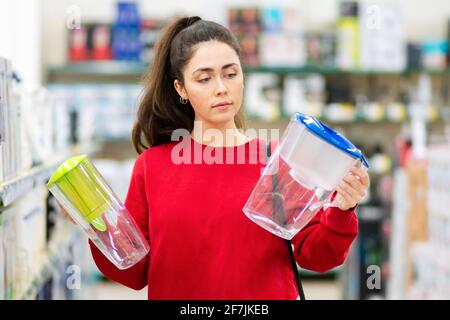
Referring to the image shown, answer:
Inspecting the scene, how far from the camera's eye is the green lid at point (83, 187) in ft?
5.75

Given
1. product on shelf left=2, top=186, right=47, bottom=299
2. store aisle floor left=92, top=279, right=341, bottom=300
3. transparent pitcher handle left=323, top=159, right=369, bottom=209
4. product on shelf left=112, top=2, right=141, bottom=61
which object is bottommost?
store aisle floor left=92, top=279, right=341, bottom=300

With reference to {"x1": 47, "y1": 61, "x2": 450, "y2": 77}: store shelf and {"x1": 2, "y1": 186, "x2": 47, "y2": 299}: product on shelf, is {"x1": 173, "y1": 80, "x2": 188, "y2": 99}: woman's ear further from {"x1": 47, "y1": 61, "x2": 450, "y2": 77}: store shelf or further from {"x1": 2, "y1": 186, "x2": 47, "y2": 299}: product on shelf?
{"x1": 47, "y1": 61, "x2": 450, "y2": 77}: store shelf

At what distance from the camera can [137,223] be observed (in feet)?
6.44

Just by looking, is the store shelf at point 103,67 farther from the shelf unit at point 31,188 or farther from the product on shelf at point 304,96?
the shelf unit at point 31,188

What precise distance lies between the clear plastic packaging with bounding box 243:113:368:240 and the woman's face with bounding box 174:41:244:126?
179 mm

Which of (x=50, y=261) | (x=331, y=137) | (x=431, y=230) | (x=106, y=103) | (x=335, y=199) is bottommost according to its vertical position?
(x=431, y=230)

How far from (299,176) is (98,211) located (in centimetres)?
46

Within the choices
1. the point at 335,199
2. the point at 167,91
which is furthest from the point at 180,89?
the point at 335,199

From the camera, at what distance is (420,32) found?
24.8ft

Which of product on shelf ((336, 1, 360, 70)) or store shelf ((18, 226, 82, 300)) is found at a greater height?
product on shelf ((336, 1, 360, 70))

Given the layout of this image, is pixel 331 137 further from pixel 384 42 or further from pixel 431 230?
pixel 384 42

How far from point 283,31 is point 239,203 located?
17.6 ft

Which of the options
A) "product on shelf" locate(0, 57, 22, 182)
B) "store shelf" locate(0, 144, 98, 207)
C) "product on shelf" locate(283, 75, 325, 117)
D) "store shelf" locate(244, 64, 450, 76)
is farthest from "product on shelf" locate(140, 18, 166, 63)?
"product on shelf" locate(0, 57, 22, 182)

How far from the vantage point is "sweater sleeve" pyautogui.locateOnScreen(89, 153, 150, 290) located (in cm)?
195
